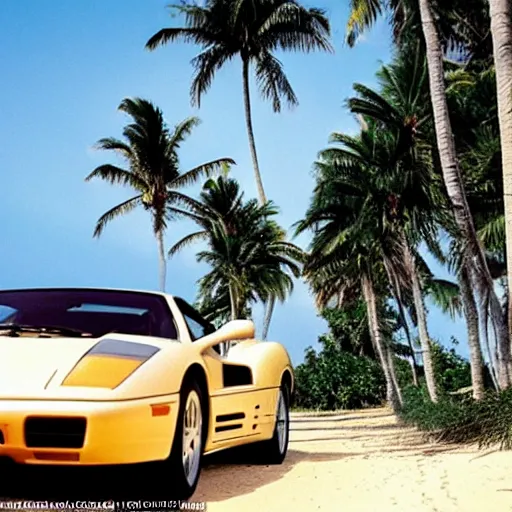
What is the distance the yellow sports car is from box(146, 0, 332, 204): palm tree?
30.1m

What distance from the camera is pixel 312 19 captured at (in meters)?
35.1

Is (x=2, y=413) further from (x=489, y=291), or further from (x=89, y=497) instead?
(x=489, y=291)

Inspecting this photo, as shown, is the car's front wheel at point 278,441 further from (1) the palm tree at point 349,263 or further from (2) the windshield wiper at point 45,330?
(1) the palm tree at point 349,263

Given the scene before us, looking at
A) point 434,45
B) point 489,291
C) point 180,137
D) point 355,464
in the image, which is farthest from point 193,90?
point 355,464

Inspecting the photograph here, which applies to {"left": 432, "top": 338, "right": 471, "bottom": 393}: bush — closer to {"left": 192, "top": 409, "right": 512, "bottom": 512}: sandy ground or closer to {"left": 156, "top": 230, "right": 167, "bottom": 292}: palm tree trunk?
{"left": 156, "top": 230, "right": 167, "bottom": 292}: palm tree trunk

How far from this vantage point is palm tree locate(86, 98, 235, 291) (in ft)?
118

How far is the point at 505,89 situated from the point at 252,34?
2268 cm

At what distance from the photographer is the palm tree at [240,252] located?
31609mm

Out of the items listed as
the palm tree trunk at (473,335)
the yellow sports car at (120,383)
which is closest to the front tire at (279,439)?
the yellow sports car at (120,383)

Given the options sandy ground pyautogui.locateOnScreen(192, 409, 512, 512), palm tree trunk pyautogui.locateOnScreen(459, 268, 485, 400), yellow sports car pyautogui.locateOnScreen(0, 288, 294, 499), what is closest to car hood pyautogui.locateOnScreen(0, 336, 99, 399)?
yellow sports car pyautogui.locateOnScreen(0, 288, 294, 499)

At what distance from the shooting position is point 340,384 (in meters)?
32.0

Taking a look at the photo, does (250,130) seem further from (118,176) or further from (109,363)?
(109,363)

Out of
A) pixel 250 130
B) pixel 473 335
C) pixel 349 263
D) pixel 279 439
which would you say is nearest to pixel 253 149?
pixel 250 130

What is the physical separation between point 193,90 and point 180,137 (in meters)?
2.34
